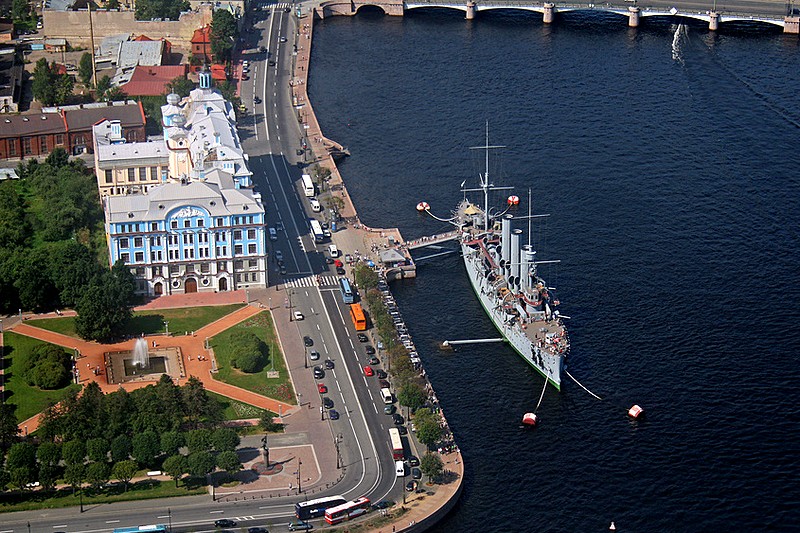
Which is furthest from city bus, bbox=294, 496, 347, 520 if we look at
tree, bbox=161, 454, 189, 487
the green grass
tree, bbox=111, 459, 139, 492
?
tree, bbox=111, 459, 139, 492

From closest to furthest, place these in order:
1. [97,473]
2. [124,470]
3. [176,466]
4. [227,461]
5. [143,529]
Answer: [143,529]
[97,473]
[124,470]
[176,466]
[227,461]

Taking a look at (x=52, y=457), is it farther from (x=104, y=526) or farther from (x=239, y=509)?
(x=239, y=509)

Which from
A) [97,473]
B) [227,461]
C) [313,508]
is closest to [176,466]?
[227,461]

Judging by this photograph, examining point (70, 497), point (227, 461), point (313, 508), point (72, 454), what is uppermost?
point (72, 454)

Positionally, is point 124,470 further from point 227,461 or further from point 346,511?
point 346,511

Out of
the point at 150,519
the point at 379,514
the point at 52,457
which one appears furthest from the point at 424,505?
the point at 52,457

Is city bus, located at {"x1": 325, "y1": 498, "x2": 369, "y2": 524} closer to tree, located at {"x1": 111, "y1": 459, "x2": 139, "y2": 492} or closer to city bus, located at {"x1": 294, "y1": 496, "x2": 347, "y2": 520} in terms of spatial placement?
city bus, located at {"x1": 294, "y1": 496, "x2": 347, "y2": 520}
